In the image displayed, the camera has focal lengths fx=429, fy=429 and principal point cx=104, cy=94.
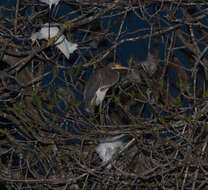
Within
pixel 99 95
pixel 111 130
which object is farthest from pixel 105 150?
pixel 99 95

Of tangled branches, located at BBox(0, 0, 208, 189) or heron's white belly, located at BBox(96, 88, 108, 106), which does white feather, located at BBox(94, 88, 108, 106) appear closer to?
heron's white belly, located at BBox(96, 88, 108, 106)

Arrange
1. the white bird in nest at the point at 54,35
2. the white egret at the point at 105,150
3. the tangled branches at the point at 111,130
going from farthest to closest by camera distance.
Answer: the white bird in nest at the point at 54,35, the white egret at the point at 105,150, the tangled branches at the point at 111,130

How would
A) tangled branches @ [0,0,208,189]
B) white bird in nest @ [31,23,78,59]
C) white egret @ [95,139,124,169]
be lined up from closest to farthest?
tangled branches @ [0,0,208,189], white egret @ [95,139,124,169], white bird in nest @ [31,23,78,59]

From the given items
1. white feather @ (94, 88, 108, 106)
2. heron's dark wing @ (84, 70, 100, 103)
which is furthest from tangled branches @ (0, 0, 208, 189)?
white feather @ (94, 88, 108, 106)

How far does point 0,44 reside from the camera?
4.59 metres

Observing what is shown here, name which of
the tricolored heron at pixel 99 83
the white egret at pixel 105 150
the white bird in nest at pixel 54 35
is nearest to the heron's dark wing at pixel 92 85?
the tricolored heron at pixel 99 83

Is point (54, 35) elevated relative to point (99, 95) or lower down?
elevated

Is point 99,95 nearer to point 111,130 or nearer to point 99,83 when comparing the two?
point 99,83

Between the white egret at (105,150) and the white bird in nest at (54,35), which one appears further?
the white bird in nest at (54,35)

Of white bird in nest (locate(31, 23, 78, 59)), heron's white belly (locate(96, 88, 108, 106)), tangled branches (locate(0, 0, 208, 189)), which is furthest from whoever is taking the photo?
heron's white belly (locate(96, 88, 108, 106))

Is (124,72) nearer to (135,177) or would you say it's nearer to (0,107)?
(0,107)

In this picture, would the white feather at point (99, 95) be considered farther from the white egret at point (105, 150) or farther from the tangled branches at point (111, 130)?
the white egret at point (105, 150)

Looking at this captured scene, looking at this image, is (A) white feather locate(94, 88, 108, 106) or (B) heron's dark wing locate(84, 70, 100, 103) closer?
(B) heron's dark wing locate(84, 70, 100, 103)

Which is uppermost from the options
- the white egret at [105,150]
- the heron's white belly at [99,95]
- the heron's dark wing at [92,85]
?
the heron's dark wing at [92,85]
